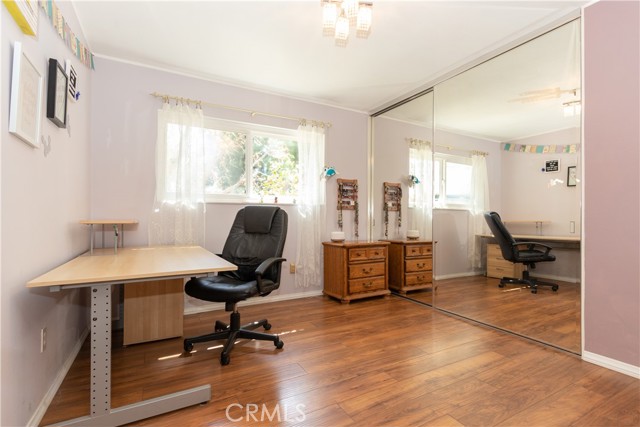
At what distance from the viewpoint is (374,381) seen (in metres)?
1.84

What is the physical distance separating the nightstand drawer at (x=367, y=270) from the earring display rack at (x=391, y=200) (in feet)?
2.10

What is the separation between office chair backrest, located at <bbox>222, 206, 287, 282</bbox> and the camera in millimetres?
2574

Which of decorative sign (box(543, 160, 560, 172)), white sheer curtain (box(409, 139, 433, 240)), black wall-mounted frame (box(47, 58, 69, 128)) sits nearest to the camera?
black wall-mounted frame (box(47, 58, 69, 128))

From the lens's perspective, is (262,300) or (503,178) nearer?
(503,178)

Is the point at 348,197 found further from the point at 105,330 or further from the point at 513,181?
the point at 105,330

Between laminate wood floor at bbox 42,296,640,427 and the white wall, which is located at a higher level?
the white wall

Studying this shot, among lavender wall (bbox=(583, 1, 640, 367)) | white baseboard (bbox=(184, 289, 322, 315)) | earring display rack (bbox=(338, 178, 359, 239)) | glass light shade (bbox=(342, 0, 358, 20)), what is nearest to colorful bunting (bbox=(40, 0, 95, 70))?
glass light shade (bbox=(342, 0, 358, 20))

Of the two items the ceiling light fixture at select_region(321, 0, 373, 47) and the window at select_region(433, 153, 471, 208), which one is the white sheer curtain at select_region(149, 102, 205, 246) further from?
the window at select_region(433, 153, 471, 208)

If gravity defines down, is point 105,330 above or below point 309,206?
below

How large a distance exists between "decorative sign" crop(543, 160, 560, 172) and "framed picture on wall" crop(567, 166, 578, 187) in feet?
0.25

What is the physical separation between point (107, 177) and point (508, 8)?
11.9ft

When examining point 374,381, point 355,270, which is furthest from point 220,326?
point 355,270

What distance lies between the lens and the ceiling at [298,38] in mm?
2197

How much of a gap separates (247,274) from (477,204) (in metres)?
2.28
